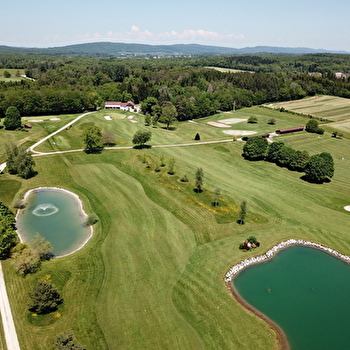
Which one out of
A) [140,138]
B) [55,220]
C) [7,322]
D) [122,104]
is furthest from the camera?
[122,104]

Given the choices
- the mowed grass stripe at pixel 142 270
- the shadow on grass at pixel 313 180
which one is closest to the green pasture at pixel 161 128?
the shadow on grass at pixel 313 180

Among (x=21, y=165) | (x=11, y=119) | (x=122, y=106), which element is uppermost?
(x=11, y=119)

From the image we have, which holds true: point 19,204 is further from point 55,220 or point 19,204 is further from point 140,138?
point 140,138

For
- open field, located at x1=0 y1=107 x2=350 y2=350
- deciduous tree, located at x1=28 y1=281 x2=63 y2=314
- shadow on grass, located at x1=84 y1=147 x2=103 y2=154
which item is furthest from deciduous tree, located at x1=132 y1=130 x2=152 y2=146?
deciduous tree, located at x1=28 y1=281 x2=63 y2=314

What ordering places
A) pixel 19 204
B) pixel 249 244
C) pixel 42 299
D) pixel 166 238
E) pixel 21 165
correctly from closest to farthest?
1. pixel 42 299
2. pixel 249 244
3. pixel 166 238
4. pixel 19 204
5. pixel 21 165

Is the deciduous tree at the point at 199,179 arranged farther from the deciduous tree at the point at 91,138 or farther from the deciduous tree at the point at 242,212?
the deciduous tree at the point at 91,138

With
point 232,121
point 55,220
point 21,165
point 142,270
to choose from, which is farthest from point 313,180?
point 21,165

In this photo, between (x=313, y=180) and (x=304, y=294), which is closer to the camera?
(x=304, y=294)
